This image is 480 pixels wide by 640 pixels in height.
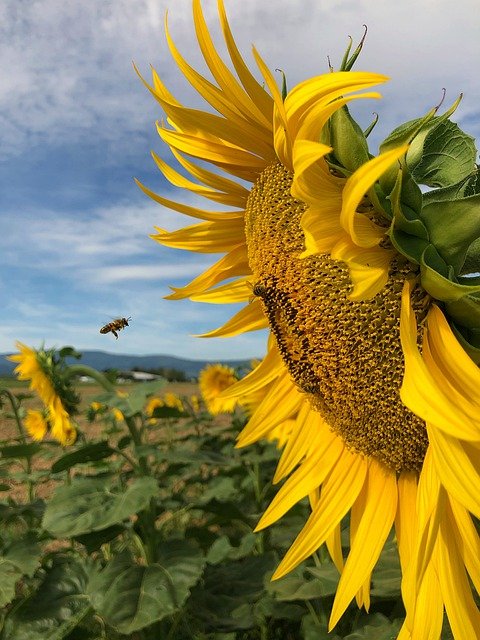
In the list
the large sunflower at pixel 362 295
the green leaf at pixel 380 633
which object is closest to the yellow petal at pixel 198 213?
the large sunflower at pixel 362 295

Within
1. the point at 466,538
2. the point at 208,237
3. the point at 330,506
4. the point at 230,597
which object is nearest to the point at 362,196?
the point at 466,538

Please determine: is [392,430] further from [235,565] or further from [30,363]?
[30,363]

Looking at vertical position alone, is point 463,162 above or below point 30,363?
above

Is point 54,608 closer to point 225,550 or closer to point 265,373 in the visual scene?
point 225,550

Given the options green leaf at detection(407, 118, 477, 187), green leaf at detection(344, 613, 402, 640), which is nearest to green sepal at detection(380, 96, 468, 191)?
green leaf at detection(407, 118, 477, 187)

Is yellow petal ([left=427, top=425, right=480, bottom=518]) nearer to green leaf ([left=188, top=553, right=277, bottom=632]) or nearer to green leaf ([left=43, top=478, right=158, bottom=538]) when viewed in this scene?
green leaf ([left=43, top=478, right=158, bottom=538])

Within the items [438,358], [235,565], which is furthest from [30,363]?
[438,358]
